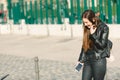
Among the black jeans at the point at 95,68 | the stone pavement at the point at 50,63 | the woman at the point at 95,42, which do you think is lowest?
the stone pavement at the point at 50,63

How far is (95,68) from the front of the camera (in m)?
5.85

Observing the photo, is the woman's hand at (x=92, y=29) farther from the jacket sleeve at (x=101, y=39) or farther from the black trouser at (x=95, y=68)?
the black trouser at (x=95, y=68)

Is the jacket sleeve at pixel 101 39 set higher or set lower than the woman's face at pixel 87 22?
lower

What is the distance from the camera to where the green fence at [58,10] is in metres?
21.6

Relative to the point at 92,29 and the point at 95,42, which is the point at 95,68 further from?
the point at 92,29

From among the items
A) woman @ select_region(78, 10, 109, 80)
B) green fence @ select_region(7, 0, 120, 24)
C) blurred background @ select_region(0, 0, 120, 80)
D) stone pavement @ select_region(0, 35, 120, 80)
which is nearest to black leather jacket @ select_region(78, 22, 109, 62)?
woman @ select_region(78, 10, 109, 80)

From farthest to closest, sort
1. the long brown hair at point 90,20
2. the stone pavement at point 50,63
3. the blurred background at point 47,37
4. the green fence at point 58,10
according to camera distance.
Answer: the green fence at point 58,10 → the blurred background at point 47,37 → the stone pavement at point 50,63 → the long brown hair at point 90,20

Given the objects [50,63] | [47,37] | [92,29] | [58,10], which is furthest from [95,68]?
[58,10]

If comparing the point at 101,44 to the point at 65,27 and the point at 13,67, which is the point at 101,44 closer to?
the point at 13,67

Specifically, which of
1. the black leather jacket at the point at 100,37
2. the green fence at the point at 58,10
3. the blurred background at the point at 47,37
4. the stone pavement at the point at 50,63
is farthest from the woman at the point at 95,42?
the green fence at the point at 58,10

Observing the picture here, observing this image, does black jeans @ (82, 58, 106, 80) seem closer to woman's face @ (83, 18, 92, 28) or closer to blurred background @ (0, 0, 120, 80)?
woman's face @ (83, 18, 92, 28)

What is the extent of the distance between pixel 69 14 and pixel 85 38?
1911 centimetres

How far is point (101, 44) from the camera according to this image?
5715 millimetres

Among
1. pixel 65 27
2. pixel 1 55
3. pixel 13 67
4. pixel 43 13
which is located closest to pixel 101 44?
pixel 13 67
